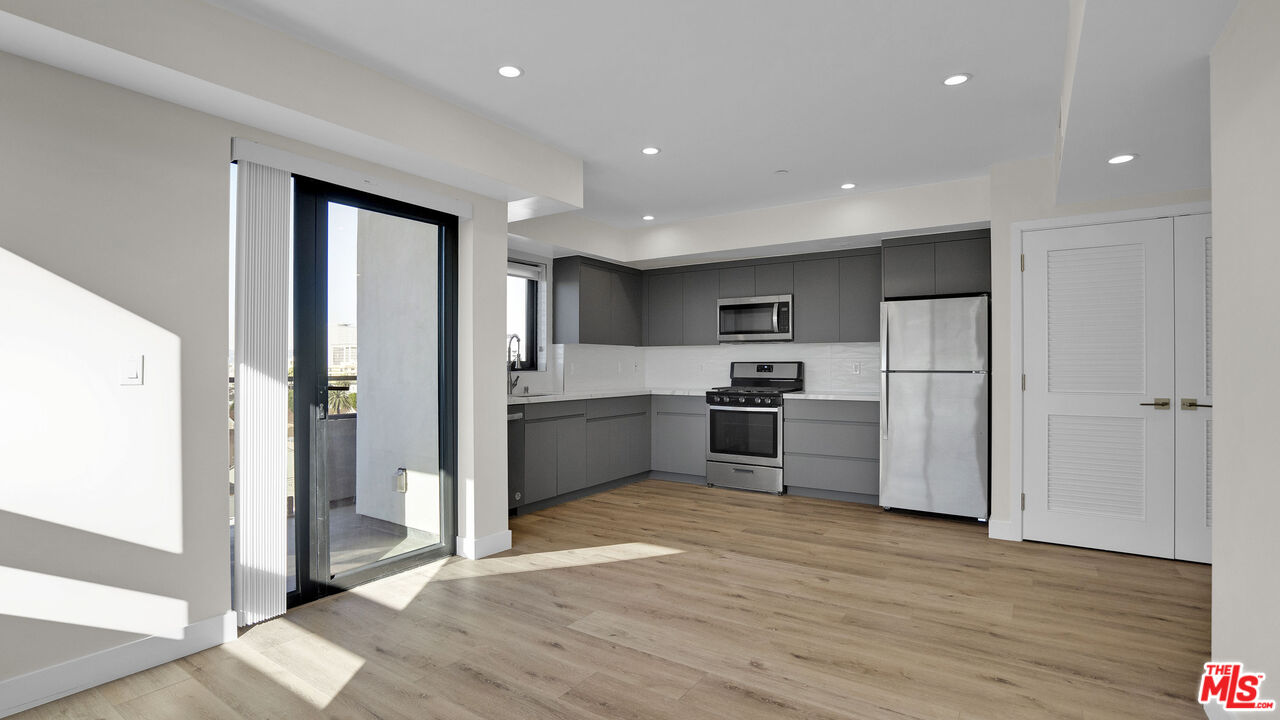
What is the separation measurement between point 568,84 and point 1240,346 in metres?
2.67

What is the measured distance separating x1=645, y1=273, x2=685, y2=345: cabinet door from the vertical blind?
13.3 feet

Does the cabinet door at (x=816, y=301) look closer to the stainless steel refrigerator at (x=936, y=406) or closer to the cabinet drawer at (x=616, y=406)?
the stainless steel refrigerator at (x=936, y=406)

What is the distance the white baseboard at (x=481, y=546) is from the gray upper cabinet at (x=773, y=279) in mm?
3341

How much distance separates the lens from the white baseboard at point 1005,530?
162 inches

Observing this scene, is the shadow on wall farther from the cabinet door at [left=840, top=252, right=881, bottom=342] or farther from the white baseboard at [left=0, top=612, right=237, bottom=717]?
the cabinet door at [left=840, top=252, right=881, bottom=342]

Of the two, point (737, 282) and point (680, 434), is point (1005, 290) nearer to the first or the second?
point (737, 282)

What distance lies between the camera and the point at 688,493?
5660mm

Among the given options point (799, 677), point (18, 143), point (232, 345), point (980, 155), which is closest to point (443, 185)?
point (232, 345)

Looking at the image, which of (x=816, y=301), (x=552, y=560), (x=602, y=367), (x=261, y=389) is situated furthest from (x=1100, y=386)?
(x=261, y=389)

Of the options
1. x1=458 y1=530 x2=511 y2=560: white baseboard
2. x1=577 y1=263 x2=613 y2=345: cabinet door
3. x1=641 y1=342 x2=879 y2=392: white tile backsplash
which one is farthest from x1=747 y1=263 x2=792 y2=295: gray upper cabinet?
x1=458 y1=530 x2=511 y2=560: white baseboard

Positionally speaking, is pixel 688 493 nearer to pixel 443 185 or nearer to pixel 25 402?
pixel 443 185

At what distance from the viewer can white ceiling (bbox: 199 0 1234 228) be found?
7.64 feet

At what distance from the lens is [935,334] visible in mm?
4656

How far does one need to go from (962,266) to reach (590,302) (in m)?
3.13
